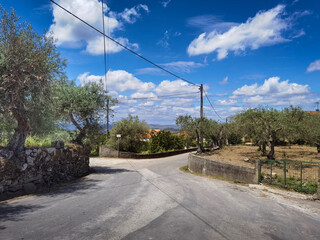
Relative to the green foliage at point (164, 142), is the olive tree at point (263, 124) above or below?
above

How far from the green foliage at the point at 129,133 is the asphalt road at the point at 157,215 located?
21.7 meters

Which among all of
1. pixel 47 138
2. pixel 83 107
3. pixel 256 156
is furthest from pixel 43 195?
pixel 256 156

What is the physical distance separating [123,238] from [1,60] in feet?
28.5

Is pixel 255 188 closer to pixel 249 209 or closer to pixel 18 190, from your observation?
pixel 249 209

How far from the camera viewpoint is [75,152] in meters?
15.0

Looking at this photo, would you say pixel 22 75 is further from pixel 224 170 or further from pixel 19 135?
pixel 224 170

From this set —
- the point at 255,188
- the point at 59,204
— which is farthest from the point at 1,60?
the point at 255,188

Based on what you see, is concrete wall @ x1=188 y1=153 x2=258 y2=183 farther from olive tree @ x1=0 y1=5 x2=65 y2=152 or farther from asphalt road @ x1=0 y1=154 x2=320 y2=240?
olive tree @ x1=0 y1=5 x2=65 y2=152

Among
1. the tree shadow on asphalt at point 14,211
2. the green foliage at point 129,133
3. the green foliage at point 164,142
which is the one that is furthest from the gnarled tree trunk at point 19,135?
the green foliage at point 164,142

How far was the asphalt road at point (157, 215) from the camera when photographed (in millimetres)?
5613

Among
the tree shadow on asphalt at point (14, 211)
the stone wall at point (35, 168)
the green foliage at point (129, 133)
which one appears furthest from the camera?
the green foliage at point (129, 133)

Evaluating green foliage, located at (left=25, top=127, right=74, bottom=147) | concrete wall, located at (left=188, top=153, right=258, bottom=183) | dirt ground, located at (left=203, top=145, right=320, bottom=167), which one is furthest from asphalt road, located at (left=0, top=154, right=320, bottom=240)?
dirt ground, located at (left=203, top=145, right=320, bottom=167)

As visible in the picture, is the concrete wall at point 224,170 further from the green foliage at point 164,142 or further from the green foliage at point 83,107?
the green foliage at point 164,142

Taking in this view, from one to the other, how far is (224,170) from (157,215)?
935 cm
